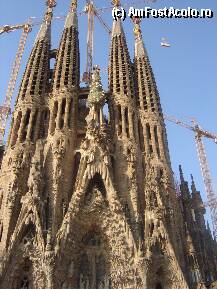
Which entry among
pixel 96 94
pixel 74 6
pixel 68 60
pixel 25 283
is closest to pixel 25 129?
pixel 96 94

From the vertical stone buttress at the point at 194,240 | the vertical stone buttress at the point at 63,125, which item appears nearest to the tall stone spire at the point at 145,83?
the vertical stone buttress at the point at 63,125

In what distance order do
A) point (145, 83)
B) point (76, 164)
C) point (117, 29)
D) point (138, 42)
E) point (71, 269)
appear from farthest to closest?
point (117, 29) < point (138, 42) < point (145, 83) < point (76, 164) < point (71, 269)

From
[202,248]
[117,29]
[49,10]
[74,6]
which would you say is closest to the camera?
[202,248]

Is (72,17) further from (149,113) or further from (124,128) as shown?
(124,128)

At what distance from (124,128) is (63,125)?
455 centimetres

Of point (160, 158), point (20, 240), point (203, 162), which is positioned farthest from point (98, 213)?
point (203, 162)

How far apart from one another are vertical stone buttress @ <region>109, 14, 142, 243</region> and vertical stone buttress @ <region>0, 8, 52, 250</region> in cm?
548

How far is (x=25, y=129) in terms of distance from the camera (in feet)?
97.5

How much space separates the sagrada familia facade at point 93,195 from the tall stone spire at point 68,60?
12 cm

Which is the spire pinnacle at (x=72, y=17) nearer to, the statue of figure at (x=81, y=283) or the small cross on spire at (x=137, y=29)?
the small cross on spire at (x=137, y=29)

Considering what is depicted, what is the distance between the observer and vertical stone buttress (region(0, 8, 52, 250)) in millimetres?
24703

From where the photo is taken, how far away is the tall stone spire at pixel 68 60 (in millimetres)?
32969

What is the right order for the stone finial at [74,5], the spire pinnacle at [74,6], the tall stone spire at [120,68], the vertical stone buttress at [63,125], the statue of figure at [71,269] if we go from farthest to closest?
the stone finial at [74,5], the spire pinnacle at [74,6], the tall stone spire at [120,68], the vertical stone buttress at [63,125], the statue of figure at [71,269]

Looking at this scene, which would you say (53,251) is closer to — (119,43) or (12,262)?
(12,262)
